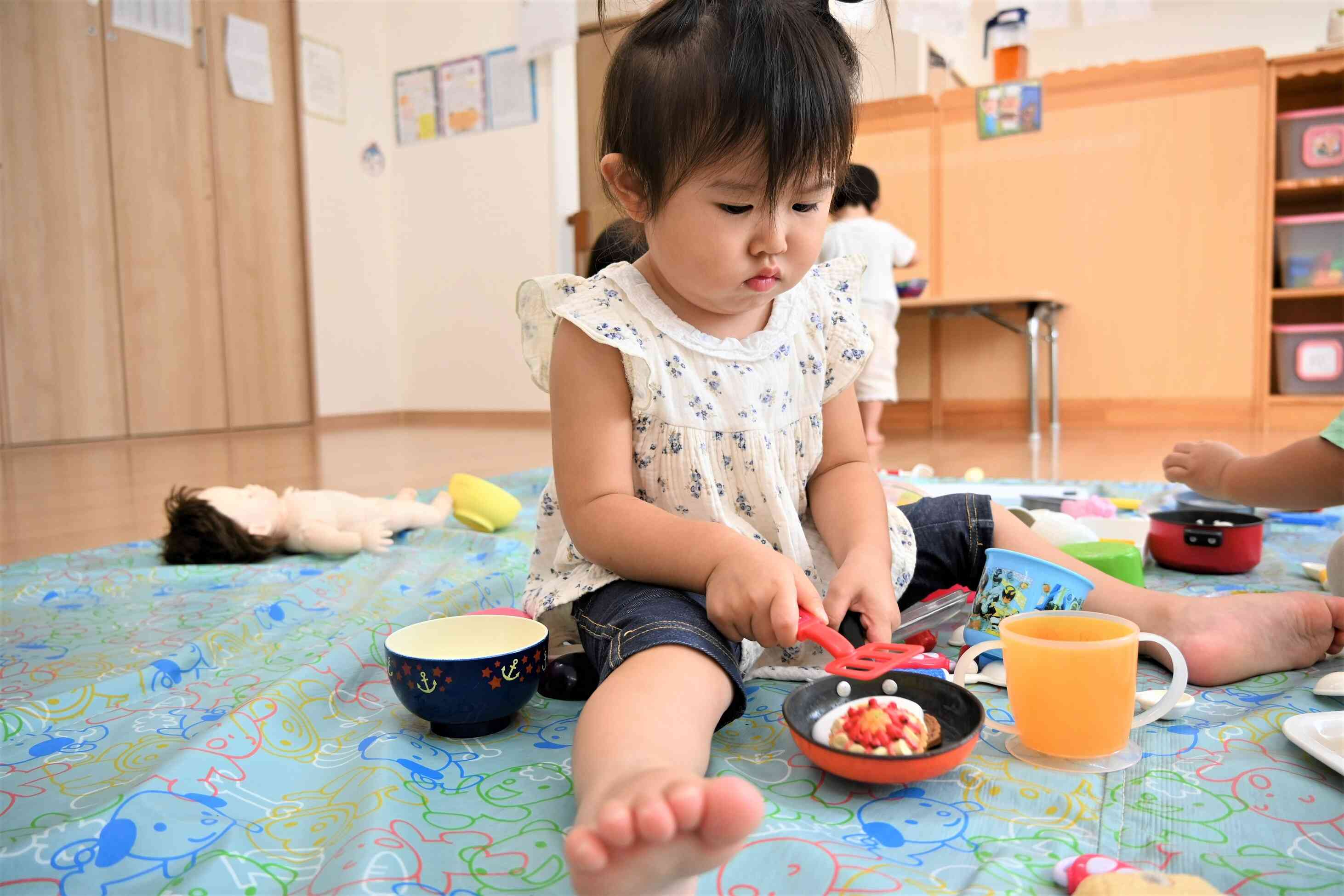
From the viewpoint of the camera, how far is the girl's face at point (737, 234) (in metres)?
0.63

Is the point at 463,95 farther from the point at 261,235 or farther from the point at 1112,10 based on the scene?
the point at 1112,10

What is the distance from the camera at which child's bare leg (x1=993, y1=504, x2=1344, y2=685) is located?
2.24 ft

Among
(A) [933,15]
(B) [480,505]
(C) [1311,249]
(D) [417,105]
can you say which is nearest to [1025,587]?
(B) [480,505]

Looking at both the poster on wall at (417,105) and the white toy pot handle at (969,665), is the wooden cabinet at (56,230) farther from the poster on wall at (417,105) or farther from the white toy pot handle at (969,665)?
the white toy pot handle at (969,665)

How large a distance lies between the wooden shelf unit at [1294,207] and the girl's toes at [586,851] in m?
3.15

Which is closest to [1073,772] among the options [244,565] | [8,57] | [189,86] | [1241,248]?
[244,565]

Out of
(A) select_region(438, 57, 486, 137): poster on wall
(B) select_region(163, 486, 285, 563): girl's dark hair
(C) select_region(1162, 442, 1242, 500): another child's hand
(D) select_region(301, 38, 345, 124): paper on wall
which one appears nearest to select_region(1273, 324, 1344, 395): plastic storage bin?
(C) select_region(1162, 442, 1242, 500): another child's hand

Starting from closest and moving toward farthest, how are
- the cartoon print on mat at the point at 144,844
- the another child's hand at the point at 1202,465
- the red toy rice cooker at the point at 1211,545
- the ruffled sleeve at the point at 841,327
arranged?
the cartoon print on mat at the point at 144,844 < the ruffled sleeve at the point at 841,327 < the another child's hand at the point at 1202,465 < the red toy rice cooker at the point at 1211,545

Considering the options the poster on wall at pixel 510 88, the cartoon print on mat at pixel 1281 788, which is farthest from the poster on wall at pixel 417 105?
the cartoon print on mat at pixel 1281 788

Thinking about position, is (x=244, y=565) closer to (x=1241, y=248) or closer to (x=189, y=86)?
(x=189, y=86)

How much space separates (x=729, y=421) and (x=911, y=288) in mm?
2476

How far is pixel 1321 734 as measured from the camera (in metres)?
0.55

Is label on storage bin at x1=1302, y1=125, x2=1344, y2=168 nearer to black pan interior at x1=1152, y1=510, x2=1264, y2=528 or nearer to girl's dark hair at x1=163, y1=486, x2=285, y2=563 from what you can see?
black pan interior at x1=1152, y1=510, x2=1264, y2=528

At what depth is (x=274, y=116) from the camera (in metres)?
3.68
